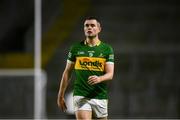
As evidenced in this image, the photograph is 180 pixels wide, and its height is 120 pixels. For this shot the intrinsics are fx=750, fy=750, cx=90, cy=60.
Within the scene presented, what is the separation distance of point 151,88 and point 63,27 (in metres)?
1.97

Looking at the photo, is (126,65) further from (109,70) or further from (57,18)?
(109,70)

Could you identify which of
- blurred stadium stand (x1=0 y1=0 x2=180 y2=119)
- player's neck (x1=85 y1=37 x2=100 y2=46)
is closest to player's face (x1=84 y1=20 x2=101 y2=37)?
player's neck (x1=85 y1=37 x2=100 y2=46)

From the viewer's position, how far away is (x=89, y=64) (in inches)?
206

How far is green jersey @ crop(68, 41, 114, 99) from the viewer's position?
5242mm

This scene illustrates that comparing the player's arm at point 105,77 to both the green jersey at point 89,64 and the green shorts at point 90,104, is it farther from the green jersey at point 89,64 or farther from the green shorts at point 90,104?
the green shorts at point 90,104

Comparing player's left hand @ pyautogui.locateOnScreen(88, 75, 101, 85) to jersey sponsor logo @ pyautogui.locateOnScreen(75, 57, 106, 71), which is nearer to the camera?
player's left hand @ pyautogui.locateOnScreen(88, 75, 101, 85)

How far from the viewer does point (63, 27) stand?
13.3 metres

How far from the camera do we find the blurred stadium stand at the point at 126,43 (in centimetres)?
1252

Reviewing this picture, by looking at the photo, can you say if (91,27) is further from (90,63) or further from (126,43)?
(126,43)

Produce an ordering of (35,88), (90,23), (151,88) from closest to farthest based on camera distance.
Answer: (90,23)
(35,88)
(151,88)

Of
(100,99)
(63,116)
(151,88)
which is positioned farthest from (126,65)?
(100,99)

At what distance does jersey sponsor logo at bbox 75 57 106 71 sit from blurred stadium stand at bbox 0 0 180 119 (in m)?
6.89

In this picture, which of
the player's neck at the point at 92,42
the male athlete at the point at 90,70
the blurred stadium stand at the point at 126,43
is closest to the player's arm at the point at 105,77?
the male athlete at the point at 90,70

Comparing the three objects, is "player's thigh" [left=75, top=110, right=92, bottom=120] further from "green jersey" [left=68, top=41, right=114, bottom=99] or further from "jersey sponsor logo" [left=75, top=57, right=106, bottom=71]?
"jersey sponsor logo" [left=75, top=57, right=106, bottom=71]
